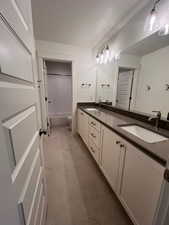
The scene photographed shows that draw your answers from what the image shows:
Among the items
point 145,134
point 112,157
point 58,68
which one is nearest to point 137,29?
point 145,134

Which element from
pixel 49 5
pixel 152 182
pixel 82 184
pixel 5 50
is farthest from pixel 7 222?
pixel 49 5

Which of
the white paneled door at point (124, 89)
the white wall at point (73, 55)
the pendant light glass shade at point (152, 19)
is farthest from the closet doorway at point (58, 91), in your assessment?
the pendant light glass shade at point (152, 19)

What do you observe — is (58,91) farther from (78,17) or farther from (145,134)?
(145,134)

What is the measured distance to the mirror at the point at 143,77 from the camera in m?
1.34

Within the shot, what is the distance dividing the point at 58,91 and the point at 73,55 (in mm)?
1845

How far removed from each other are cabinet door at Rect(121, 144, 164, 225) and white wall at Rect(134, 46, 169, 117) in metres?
0.79

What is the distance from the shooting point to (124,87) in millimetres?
2133

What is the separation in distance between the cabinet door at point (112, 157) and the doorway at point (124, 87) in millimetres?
887

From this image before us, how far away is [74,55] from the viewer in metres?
2.94

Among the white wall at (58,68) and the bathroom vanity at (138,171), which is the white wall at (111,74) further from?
the white wall at (58,68)

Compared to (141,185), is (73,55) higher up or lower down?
higher up

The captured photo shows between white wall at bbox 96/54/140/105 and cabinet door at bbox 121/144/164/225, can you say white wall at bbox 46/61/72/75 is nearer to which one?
white wall at bbox 96/54/140/105

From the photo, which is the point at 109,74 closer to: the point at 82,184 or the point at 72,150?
the point at 72,150

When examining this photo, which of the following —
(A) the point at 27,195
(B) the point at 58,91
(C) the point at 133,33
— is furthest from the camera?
(B) the point at 58,91
